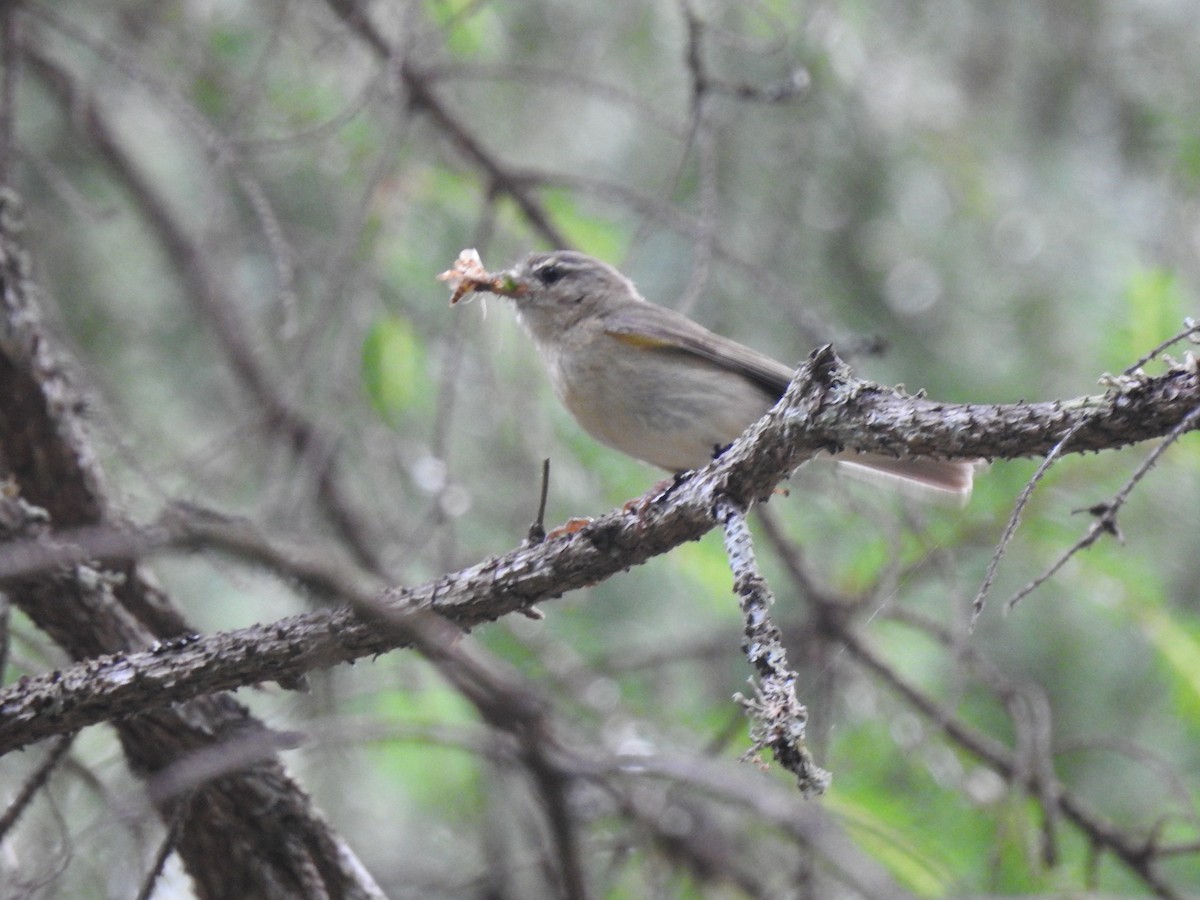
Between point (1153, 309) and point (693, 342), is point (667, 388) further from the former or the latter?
point (1153, 309)

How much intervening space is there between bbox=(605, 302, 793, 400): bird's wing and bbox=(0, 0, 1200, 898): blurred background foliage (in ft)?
0.52

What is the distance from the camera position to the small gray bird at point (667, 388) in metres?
3.88

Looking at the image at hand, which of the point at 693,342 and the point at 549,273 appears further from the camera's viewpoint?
the point at 549,273

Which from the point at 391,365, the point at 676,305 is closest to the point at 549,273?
the point at 676,305

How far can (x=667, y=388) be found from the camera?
13.2ft

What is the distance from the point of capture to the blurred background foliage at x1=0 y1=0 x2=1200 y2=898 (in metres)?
3.88

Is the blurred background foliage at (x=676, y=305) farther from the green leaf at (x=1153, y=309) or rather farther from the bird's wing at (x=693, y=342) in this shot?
the bird's wing at (x=693, y=342)

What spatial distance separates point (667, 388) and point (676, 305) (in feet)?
2.00

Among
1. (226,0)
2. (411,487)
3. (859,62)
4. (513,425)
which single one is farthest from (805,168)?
(226,0)

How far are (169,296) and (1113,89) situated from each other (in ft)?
12.2

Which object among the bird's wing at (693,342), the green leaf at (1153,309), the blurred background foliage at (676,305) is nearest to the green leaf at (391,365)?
the blurred background foliage at (676,305)

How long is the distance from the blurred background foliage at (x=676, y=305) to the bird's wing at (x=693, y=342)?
0.52ft

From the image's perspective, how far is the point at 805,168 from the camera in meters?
4.46

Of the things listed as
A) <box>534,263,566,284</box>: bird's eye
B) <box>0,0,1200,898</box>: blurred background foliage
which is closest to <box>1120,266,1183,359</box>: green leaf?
<box>0,0,1200,898</box>: blurred background foliage
